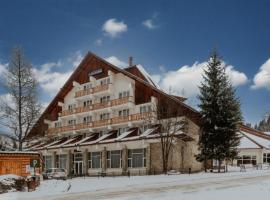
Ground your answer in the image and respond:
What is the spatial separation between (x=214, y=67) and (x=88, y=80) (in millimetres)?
21874

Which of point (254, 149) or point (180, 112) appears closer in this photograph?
point (180, 112)

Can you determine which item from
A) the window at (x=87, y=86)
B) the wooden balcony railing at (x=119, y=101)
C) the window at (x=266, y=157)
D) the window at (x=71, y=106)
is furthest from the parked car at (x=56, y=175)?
the window at (x=266, y=157)

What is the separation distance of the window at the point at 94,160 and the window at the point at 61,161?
231 inches

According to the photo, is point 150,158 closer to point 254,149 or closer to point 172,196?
point 254,149

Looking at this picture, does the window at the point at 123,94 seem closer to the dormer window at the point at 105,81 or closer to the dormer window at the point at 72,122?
the dormer window at the point at 105,81

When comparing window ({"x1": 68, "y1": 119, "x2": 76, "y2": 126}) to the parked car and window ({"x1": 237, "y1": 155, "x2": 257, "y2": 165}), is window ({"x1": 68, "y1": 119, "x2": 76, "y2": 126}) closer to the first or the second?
the parked car

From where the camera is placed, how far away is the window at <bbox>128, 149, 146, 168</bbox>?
4778 centimetres

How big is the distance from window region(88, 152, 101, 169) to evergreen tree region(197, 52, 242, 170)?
577 inches

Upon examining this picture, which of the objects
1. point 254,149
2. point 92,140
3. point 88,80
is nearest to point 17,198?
point 92,140

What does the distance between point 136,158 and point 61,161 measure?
52.1 feet

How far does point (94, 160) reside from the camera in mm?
53906

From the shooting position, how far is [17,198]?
69.9 feet

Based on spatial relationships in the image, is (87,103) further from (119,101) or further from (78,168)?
(78,168)

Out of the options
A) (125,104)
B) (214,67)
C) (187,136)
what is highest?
(214,67)
